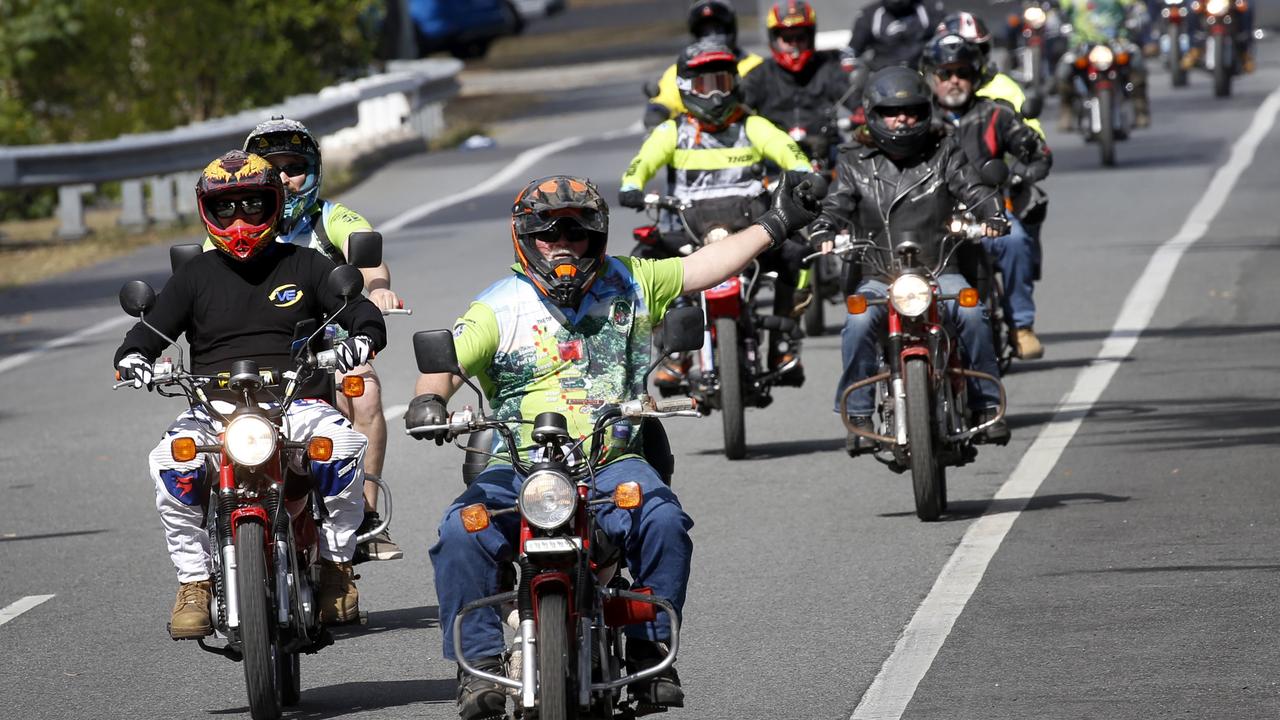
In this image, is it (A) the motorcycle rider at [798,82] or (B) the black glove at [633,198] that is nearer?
(B) the black glove at [633,198]

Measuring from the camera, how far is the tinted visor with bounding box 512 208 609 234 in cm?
721

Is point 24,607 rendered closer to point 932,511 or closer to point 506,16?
point 932,511

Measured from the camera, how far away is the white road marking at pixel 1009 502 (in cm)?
791

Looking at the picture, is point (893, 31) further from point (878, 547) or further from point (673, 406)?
point (673, 406)

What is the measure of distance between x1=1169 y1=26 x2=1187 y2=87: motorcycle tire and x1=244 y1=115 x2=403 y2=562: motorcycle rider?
78.0 ft

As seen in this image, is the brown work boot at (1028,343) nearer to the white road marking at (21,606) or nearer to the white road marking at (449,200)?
the white road marking at (21,606)

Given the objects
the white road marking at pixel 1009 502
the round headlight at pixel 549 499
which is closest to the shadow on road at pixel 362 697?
the white road marking at pixel 1009 502

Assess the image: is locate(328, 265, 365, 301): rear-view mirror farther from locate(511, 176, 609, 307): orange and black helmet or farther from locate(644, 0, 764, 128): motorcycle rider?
locate(644, 0, 764, 128): motorcycle rider

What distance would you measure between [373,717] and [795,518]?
3.42m

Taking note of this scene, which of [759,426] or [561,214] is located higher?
[561,214]

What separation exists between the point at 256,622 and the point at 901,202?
5028 millimetres

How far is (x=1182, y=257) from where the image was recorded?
19.2 meters

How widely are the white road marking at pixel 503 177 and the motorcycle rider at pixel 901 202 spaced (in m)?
12.0

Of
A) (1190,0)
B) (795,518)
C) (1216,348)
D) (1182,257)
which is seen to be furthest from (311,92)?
(795,518)
